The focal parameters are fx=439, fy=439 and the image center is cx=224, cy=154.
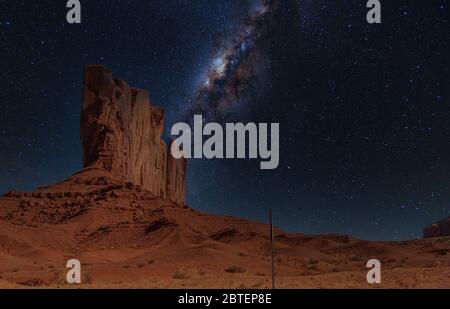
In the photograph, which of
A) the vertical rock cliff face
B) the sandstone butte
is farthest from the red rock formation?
the vertical rock cliff face

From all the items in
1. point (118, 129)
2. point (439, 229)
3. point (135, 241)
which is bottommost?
point (135, 241)

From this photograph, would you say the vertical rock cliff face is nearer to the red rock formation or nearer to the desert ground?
the desert ground

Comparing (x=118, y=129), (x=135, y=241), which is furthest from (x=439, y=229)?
(x=135, y=241)

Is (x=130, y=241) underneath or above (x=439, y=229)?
underneath

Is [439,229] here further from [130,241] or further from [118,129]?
[130,241]

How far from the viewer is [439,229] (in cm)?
13300

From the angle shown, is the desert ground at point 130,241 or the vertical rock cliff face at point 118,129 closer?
the desert ground at point 130,241

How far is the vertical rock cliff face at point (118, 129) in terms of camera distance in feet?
256

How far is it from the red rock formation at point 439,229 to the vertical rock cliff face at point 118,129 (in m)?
86.5

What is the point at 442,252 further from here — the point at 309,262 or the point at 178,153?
the point at 178,153

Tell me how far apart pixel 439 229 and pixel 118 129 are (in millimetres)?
102845

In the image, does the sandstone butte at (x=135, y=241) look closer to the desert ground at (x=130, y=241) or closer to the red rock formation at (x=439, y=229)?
the desert ground at (x=130, y=241)

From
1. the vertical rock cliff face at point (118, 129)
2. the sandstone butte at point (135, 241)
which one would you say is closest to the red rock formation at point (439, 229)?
the sandstone butte at point (135, 241)
